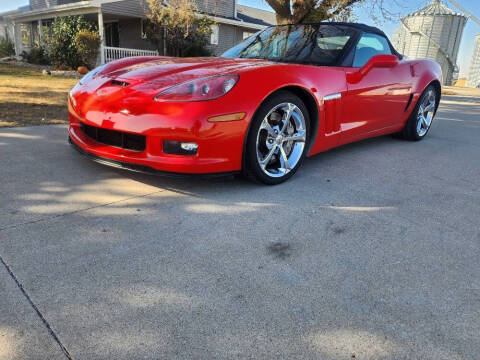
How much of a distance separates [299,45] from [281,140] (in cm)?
124

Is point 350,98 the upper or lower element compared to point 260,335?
upper

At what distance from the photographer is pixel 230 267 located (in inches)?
75.5

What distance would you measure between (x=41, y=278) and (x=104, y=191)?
110 centimetres

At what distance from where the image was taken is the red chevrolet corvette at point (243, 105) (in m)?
2.61

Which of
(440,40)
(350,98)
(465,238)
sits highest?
(440,40)

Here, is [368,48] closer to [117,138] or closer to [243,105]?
[243,105]

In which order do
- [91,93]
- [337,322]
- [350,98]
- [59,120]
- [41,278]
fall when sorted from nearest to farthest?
1. [337,322]
2. [41,278]
3. [91,93]
4. [350,98]
5. [59,120]

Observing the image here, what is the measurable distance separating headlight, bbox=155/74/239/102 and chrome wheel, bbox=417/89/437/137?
10.7 feet

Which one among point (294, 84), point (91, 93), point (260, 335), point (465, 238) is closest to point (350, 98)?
point (294, 84)

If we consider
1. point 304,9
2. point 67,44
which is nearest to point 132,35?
point 67,44

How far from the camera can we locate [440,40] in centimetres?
2814

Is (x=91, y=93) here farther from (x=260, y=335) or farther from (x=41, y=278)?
(x=260, y=335)

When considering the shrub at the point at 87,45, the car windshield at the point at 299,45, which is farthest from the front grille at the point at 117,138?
the shrub at the point at 87,45

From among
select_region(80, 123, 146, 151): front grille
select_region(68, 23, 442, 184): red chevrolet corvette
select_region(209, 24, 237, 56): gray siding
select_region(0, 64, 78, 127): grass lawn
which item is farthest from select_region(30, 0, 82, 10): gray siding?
select_region(80, 123, 146, 151): front grille
